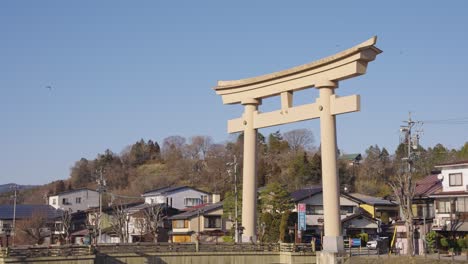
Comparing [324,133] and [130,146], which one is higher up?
[130,146]

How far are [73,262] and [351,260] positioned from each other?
1358 centimetres

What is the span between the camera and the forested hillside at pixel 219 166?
7062cm

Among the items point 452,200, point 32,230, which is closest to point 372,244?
point 452,200

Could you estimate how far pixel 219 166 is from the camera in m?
87.1

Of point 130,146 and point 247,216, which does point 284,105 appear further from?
point 130,146

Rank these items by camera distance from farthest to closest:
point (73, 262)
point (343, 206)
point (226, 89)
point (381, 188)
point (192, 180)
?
point (192, 180), point (381, 188), point (343, 206), point (226, 89), point (73, 262)

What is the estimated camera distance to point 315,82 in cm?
3073

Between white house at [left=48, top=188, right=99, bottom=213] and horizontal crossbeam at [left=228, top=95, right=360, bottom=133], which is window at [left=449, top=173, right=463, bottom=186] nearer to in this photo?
horizontal crossbeam at [left=228, top=95, right=360, bottom=133]

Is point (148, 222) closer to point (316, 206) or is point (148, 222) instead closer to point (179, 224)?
point (179, 224)

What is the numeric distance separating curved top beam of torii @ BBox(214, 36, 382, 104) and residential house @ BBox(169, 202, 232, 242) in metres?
Answer: 19.5

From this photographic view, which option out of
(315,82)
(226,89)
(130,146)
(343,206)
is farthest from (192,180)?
(315,82)

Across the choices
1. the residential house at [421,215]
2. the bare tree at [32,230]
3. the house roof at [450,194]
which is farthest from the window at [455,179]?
the bare tree at [32,230]

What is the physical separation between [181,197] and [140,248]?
38.2 meters

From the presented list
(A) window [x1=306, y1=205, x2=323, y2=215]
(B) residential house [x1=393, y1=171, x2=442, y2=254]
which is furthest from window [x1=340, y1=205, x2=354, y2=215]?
(B) residential house [x1=393, y1=171, x2=442, y2=254]
